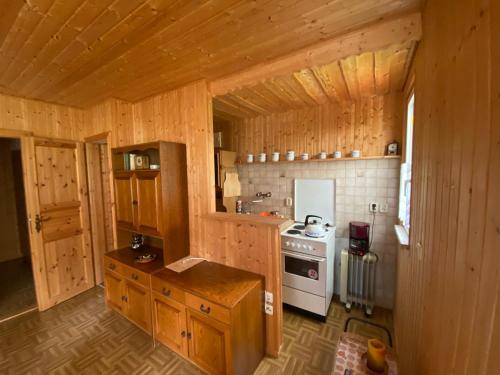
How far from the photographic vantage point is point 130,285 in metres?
2.20

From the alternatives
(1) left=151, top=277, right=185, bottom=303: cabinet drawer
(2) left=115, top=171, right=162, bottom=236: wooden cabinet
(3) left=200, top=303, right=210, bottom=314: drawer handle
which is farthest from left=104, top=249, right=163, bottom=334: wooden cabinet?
(3) left=200, top=303, right=210, bottom=314: drawer handle

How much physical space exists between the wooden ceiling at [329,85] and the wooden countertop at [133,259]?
207 centimetres

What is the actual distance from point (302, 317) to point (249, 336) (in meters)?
1.06

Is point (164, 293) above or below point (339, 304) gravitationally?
above

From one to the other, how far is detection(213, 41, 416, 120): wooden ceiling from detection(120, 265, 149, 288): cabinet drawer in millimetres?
2177

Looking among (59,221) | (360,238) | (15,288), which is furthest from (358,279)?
(15,288)

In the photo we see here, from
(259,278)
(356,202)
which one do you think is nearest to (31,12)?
(259,278)

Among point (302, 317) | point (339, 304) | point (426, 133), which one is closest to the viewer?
point (426, 133)

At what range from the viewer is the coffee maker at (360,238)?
2422mm

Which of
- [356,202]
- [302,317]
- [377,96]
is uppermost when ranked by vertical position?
[377,96]

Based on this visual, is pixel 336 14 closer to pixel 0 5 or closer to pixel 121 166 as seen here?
pixel 0 5

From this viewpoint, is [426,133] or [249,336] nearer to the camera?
[426,133]

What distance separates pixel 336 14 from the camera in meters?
1.24

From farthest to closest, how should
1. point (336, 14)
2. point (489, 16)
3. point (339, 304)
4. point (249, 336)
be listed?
point (339, 304)
point (249, 336)
point (336, 14)
point (489, 16)
